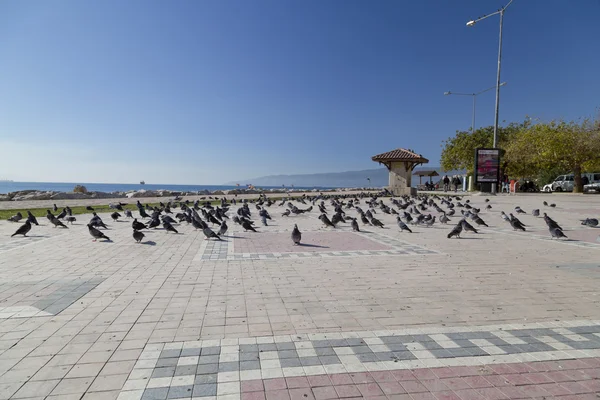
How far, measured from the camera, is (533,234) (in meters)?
12.1

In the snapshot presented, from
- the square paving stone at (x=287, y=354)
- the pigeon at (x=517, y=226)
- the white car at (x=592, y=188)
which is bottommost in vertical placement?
the square paving stone at (x=287, y=354)

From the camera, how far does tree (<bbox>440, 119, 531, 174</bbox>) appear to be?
47062 mm

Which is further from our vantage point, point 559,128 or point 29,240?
point 559,128

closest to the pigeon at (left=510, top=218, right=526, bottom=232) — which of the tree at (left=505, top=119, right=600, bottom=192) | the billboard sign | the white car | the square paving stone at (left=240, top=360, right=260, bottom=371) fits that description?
the square paving stone at (left=240, top=360, right=260, bottom=371)

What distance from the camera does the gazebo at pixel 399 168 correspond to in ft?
115

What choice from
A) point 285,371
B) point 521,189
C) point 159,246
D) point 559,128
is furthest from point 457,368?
point 521,189

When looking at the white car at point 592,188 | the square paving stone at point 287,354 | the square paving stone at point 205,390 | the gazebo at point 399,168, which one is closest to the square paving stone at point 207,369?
the square paving stone at point 205,390

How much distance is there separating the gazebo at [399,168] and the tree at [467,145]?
49.1 feet

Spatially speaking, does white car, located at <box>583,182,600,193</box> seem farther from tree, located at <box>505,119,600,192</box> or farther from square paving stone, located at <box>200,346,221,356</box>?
square paving stone, located at <box>200,346,221,356</box>

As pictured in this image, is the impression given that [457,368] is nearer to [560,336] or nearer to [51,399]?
[560,336]

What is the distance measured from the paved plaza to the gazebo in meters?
26.8

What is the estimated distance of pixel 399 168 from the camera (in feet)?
117

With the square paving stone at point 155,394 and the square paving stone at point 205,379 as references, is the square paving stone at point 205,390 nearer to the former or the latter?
the square paving stone at point 205,379

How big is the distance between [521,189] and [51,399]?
49.5m
